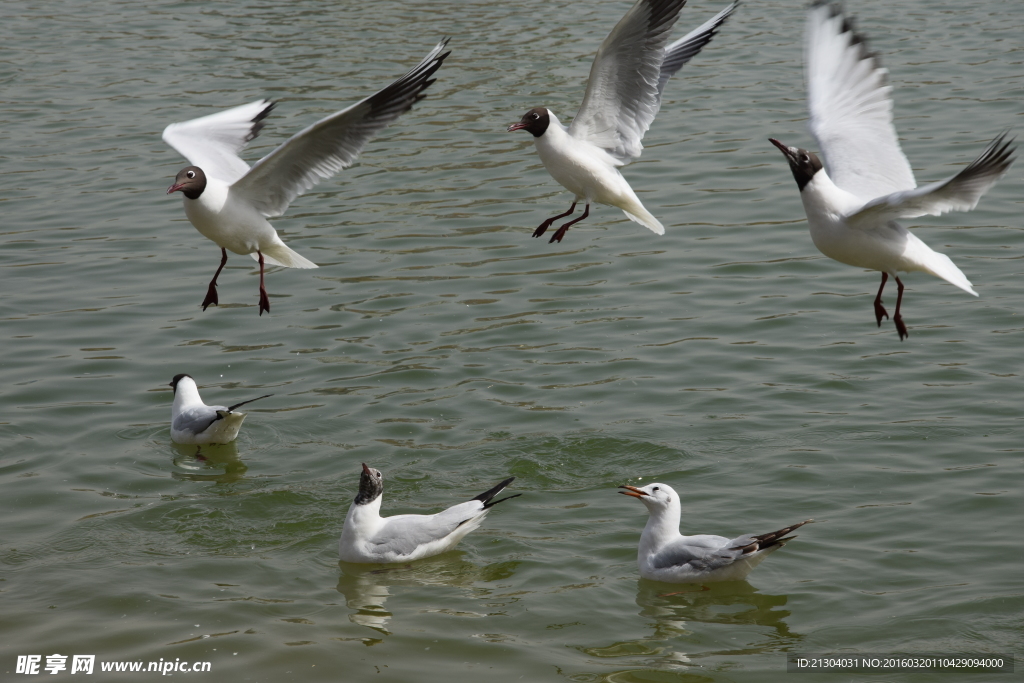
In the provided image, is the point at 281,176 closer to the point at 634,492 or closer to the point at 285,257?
the point at 285,257

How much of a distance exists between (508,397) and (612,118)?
2.55 meters

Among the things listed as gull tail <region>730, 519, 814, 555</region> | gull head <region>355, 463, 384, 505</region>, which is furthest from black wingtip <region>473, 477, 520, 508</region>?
gull tail <region>730, 519, 814, 555</region>

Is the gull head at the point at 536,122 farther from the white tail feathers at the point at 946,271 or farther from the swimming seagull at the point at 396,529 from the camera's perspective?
the white tail feathers at the point at 946,271

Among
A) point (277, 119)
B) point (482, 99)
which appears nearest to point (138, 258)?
point (277, 119)

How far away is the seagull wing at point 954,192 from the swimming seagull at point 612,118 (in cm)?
238

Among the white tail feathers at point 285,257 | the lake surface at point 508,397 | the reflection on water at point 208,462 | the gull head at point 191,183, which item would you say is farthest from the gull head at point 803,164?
the reflection on water at point 208,462

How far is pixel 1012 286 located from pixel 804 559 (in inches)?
181

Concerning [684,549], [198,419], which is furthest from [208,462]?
[684,549]

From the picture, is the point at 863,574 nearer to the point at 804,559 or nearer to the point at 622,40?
the point at 804,559

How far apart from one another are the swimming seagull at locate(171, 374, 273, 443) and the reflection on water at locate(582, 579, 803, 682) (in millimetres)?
3731

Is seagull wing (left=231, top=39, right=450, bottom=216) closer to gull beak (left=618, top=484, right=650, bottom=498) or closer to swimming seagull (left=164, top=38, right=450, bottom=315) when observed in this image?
swimming seagull (left=164, top=38, right=450, bottom=315)

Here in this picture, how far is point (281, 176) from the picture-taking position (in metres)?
8.44

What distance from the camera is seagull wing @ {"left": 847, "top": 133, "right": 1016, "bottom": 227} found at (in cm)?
598

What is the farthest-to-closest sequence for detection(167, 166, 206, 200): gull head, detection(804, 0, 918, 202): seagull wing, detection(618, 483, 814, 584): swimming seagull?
detection(167, 166, 206, 200): gull head, detection(804, 0, 918, 202): seagull wing, detection(618, 483, 814, 584): swimming seagull
